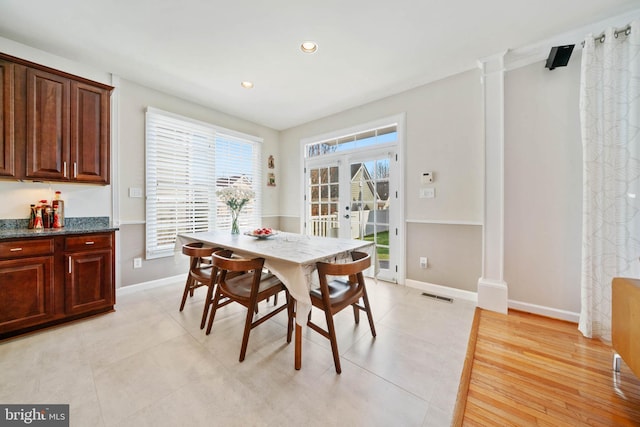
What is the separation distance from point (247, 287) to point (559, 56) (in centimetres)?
344

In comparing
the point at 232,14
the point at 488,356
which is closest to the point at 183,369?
the point at 488,356

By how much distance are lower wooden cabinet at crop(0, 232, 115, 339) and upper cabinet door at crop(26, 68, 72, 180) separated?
0.69 m

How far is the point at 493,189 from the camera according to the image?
247 centimetres

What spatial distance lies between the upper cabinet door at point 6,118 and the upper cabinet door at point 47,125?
9cm

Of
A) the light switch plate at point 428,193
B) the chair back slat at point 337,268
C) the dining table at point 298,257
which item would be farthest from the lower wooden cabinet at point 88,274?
the light switch plate at point 428,193

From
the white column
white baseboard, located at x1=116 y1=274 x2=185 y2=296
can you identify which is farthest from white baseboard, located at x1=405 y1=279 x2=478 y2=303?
white baseboard, located at x1=116 y1=274 x2=185 y2=296

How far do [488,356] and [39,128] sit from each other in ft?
14.0

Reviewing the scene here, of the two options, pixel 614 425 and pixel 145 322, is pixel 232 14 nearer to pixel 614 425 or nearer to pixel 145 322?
pixel 145 322

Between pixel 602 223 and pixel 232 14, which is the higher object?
pixel 232 14

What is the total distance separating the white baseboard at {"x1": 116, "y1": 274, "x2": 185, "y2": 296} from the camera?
2.86 meters

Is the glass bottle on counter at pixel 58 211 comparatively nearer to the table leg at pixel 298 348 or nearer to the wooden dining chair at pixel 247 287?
the wooden dining chair at pixel 247 287

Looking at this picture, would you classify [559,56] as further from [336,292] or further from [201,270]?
[201,270]

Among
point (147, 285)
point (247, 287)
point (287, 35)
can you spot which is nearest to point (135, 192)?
point (147, 285)

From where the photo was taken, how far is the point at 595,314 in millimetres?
1965
